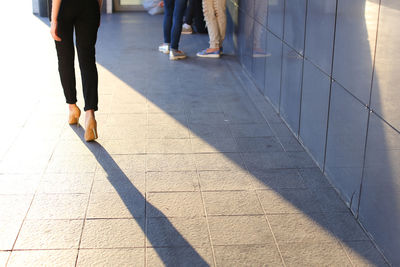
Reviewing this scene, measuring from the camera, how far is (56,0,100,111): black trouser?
A: 415 centimetres

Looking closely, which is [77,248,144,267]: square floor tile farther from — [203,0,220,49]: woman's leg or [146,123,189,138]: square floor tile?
[203,0,220,49]: woman's leg

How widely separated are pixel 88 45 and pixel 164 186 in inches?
47.9

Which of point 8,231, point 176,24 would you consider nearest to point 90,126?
point 8,231

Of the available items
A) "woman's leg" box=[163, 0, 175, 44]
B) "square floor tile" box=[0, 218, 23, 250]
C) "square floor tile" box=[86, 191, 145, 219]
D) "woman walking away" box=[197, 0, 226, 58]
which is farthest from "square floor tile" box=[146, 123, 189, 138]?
"woman's leg" box=[163, 0, 175, 44]

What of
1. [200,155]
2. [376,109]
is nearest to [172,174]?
[200,155]

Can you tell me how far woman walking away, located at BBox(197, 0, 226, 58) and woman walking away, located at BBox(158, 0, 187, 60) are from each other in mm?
280

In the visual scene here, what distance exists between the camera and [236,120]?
16.3 feet

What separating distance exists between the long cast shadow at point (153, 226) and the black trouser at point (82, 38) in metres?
0.49

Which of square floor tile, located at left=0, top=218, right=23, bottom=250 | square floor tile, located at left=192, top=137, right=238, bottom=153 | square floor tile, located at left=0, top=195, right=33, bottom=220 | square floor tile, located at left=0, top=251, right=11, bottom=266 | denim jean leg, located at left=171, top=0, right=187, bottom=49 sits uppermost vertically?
denim jean leg, located at left=171, top=0, right=187, bottom=49

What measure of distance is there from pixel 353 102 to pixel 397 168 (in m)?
0.58

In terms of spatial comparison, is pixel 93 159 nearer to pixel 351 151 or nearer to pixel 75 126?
pixel 75 126

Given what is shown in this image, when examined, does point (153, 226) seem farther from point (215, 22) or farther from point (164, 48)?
point (164, 48)

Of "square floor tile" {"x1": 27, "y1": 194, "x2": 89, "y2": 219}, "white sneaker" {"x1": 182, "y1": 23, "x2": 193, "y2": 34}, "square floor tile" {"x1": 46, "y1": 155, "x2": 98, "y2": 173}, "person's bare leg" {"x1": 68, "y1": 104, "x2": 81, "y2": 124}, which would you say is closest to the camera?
"square floor tile" {"x1": 27, "y1": 194, "x2": 89, "y2": 219}

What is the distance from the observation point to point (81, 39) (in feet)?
13.9
